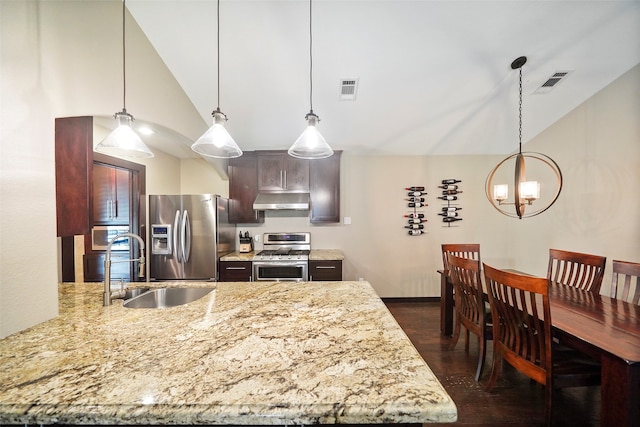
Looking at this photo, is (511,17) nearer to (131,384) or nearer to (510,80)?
(510,80)

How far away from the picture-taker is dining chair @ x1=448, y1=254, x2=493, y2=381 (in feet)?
6.84

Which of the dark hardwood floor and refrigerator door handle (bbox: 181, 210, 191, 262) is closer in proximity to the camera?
the dark hardwood floor

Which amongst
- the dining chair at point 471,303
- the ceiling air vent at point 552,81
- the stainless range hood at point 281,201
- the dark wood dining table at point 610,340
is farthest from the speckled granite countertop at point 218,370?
the ceiling air vent at point 552,81

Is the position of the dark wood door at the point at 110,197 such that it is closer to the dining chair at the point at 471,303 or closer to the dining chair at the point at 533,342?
the dining chair at the point at 471,303

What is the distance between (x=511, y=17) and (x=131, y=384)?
11.7 ft

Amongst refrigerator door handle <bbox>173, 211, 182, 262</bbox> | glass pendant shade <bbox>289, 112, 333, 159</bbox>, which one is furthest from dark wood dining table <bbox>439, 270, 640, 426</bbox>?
refrigerator door handle <bbox>173, 211, 182, 262</bbox>

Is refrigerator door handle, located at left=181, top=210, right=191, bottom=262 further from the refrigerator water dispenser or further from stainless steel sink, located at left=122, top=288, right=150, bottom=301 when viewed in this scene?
stainless steel sink, located at left=122, top=288, right=150, bottom=301

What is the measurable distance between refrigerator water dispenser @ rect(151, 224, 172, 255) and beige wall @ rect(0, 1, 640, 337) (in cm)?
83

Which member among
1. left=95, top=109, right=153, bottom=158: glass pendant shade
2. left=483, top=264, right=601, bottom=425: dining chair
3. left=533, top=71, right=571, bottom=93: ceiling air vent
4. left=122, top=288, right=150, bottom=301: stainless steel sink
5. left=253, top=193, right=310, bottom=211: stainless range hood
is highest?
left=533, top=71, right=571, bottom=93: ceiling air vent

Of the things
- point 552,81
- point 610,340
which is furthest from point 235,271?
point 552,81

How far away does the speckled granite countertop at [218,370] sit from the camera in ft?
2.11

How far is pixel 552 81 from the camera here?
9.10 feet

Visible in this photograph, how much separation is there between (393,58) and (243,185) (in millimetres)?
2552

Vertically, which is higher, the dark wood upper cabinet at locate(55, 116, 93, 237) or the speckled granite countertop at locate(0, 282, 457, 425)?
the dark wood upper cabinet at locate(55, 116, 93, 237)
